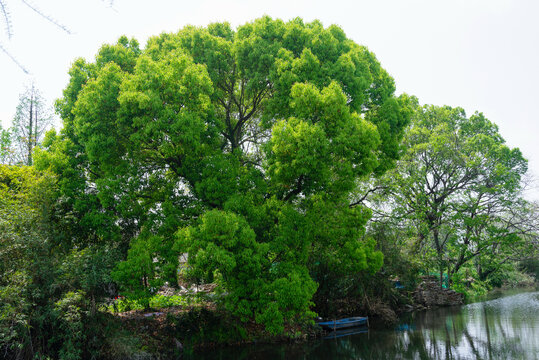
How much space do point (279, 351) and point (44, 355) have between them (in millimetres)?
7160

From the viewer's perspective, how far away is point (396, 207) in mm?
22359

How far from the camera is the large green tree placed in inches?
428

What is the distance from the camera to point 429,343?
13070 mm

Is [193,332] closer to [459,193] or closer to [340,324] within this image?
[340,324]

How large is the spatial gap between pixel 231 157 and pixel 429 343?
9540 millimetres

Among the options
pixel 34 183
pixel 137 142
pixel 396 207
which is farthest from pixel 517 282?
pixel 34 183

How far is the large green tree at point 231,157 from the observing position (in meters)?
10.9

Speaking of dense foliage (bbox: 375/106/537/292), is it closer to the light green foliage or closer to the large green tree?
the light green foliage

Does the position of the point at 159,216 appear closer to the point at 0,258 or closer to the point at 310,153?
the point at 0,258

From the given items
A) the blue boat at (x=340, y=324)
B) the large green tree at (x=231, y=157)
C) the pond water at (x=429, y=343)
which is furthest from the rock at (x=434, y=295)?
the large green tree at (x=231, y=157)

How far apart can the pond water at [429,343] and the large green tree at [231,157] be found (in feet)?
5.97

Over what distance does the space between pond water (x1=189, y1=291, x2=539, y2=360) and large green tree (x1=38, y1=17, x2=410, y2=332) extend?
5.97ft

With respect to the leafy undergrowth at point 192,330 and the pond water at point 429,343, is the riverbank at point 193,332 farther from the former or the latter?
the pond water at point 429,343

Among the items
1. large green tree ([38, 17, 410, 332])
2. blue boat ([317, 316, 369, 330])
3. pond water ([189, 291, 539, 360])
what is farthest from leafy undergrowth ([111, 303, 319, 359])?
large green tree ([38, 17, 410, 332])
